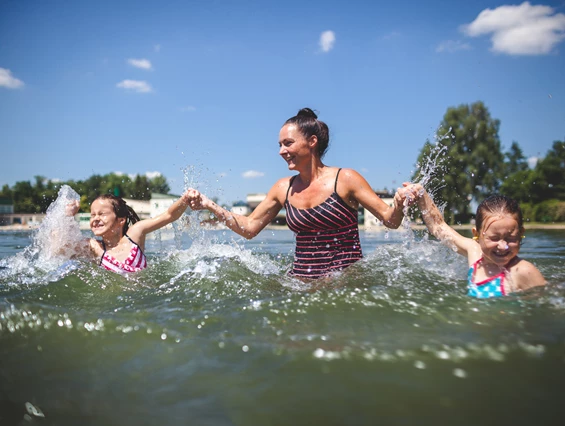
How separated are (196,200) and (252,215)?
0.57 meters

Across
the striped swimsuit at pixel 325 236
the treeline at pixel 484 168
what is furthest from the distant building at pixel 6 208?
the striped swimsuit at pixel 325 236

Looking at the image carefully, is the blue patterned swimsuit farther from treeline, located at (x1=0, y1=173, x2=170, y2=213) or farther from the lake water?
treeline, located at (x1=0, y1=173, x2=170, y2=213)

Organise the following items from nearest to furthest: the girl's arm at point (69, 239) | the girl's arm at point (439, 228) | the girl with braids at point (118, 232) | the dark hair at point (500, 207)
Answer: the dark hair at point (500, 207), the girl's arm at point (439, 228), the girl with braids at point (118, 232), the girl's arm at point (69, 239)

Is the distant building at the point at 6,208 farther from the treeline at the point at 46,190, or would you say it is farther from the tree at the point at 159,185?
the tree at the point at 159,185

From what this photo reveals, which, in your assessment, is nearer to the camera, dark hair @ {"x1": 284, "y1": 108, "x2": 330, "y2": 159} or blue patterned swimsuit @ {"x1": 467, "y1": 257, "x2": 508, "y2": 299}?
blue patterned swimsuit @ {"x1": 467, "y1": 257, "x2": 508, "y2": 299}

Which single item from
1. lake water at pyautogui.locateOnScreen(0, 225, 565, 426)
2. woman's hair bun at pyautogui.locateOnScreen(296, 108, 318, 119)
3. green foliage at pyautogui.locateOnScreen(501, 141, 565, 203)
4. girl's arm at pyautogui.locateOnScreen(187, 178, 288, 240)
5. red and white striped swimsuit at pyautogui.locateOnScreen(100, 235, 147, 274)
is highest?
green foliage at pyautogui.locateOnScreen(501, 141, 565, 203)

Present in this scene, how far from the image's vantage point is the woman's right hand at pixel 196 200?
4.38m

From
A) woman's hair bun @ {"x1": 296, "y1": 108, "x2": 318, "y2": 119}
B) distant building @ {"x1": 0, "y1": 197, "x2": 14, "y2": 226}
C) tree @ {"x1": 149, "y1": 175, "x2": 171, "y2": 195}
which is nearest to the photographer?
woman's hair bun @ {"x1": 296, "y1": 108, "x2": 318, "y2": 119}

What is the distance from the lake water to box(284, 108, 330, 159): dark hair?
1.39 meters

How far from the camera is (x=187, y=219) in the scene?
19.6 ft

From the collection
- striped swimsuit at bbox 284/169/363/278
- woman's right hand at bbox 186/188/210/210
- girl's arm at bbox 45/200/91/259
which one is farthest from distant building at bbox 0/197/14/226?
striped swimsuit at bbox 284/169/363/278

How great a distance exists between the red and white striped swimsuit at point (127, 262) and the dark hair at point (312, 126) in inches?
81.0

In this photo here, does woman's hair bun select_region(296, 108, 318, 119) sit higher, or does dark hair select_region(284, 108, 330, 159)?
woman's hair bun select_region(296, 108, 318, 119)

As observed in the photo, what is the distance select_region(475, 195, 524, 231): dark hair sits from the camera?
3000mm
